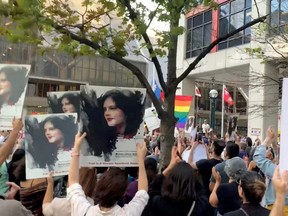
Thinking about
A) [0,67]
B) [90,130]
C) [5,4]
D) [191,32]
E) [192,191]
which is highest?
[191,32]

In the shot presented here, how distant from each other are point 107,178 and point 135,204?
30 centimetres

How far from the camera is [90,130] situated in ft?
13.9

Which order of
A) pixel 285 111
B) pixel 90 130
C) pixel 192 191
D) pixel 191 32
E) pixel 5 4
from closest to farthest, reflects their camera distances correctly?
pixel 285 111
pixel 192 191
pixel 90 130
pixel 5 4
pixel 191 32

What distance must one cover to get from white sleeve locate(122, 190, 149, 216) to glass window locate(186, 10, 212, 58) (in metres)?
22.7

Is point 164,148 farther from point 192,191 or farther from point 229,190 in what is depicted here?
point 192,191

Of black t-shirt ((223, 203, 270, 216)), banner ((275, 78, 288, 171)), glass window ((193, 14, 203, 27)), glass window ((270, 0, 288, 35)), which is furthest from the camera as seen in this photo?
glass window ((193, 14, 203, 27))

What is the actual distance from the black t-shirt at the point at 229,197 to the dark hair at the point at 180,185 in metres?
1.13

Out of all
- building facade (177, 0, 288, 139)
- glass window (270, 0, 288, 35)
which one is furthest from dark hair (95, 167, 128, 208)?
building facade (177, 0, 288, 139)

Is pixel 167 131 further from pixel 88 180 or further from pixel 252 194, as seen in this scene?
pixel 252 194

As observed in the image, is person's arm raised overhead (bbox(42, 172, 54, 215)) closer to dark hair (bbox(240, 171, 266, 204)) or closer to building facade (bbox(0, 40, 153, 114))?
dark hair (bbox(240, 171, 266, 204))

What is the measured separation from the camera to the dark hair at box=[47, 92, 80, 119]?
4680 mm

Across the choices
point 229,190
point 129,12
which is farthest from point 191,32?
point 229,190

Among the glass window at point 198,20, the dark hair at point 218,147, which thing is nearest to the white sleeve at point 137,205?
the dark hair at point 218,147

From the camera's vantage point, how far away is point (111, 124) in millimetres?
4348
